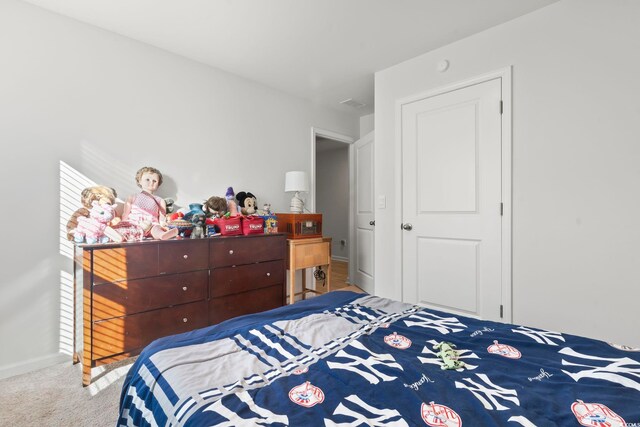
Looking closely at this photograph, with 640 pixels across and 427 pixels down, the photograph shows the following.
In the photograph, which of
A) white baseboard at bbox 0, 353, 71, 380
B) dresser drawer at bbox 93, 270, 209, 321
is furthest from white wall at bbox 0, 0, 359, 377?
dresser drawer at bbox 93, 270, 209, 321

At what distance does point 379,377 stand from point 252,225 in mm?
2145

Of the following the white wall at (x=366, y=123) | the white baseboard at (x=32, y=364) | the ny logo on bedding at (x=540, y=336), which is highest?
the white wall at (x=366, y=123)

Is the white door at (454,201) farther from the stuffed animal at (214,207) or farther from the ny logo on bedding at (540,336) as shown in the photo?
the stuffed animal at (214,207)

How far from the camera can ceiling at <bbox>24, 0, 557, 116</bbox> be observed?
2166 millimetres

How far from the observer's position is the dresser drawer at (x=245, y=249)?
2.54m

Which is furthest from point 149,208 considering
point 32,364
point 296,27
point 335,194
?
point 335,194

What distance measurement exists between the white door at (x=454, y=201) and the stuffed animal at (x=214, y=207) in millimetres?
1779

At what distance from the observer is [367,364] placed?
98 cm

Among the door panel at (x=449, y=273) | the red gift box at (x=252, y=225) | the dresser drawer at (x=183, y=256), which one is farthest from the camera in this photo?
the red gift box at (x=252, y=225)

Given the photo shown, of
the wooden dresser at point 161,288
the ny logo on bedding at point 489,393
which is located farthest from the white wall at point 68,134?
the ny logo on bedding at point 489,393

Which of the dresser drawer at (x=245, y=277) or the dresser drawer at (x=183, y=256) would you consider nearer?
the dresser drawer at (x=183, y=256)

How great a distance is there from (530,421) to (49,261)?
2.86 meters

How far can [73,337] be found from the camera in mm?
2281

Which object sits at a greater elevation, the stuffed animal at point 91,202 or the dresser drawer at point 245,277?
the stuffed animal at point 91,202
